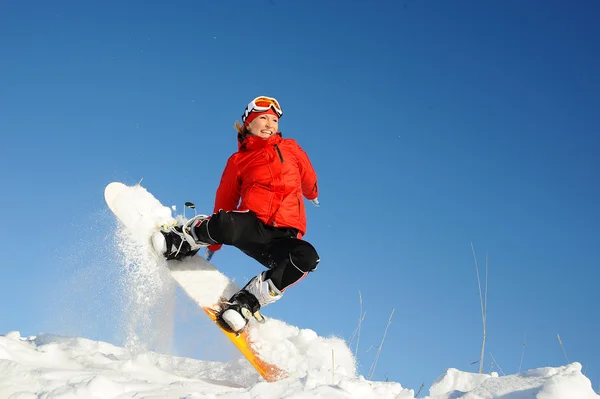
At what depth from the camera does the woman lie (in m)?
4.44

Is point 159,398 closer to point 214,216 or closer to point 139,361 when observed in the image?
point 139,361

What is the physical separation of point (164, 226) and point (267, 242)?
1010 millimetres

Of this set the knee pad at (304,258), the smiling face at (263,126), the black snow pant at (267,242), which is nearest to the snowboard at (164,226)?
the black snow pant at (267,242)

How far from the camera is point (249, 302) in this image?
442 cm

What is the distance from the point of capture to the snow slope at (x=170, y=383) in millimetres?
2678

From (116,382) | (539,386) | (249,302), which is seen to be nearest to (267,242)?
(249,302)

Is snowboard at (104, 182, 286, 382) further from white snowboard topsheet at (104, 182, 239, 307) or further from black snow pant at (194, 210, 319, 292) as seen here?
black snow pant at (194, 210, 319, 292)

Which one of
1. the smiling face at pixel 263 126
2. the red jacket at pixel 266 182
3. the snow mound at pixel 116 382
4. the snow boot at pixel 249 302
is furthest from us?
the smiling face at pixel 263 126

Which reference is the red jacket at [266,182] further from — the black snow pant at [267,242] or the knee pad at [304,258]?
the knee pad at [304,258]

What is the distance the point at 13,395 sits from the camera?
8.86 ft

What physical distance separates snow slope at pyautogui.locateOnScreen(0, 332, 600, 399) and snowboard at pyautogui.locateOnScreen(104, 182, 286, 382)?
43.8 inches

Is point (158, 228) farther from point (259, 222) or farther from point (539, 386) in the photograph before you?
point (539, 386)

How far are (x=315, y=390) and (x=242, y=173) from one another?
244cm

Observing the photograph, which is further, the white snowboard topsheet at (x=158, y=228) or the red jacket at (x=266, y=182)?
the white snowboard topsheet at (x=158, y=228)
